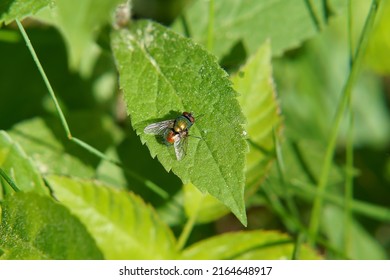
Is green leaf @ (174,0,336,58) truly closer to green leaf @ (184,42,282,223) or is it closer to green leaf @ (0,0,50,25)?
green leaf @ (184,42,282,223)

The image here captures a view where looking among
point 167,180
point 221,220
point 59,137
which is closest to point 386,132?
point 221,220

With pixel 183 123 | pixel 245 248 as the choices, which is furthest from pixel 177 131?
pixel 245 248

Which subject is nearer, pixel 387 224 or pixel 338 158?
pixel 387 224

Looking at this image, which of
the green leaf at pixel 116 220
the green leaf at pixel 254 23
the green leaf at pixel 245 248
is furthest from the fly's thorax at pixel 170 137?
the green leaf at pixel 254 23

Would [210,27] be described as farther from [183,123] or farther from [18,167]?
[18,167]

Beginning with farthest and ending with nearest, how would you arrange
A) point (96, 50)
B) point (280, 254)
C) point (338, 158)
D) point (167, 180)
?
point (338, 158), point (96, 50), point (167, 180), point (280, 254)

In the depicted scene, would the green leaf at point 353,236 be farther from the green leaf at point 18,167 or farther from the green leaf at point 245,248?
the green leaf at point 18,167

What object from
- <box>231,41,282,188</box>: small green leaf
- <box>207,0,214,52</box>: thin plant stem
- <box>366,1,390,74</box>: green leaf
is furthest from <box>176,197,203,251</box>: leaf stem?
<box>366,1,390,74</box>: green leaf

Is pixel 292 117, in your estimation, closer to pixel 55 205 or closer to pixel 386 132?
pixel 386 132

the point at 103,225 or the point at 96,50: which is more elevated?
the point at 96,50
